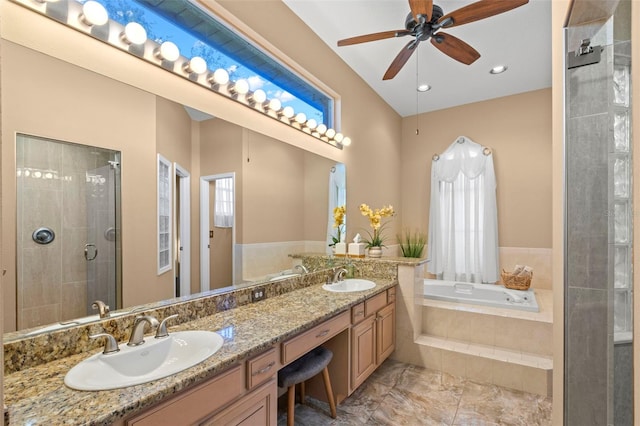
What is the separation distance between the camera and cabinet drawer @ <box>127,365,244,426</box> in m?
1.03

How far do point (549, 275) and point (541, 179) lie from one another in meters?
1.19

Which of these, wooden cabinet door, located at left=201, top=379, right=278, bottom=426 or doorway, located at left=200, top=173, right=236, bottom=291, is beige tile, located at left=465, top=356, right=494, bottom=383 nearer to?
wooden cabinet door, located at left=201, top=379, right=278, bottom=426

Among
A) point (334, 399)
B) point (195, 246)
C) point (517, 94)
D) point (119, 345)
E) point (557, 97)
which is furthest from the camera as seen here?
point (517, 94)

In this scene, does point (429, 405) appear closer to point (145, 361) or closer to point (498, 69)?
point (145, 361)

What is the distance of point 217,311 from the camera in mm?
1837

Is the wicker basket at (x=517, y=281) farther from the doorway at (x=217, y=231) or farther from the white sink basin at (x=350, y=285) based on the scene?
the doorway at (x=217, y=231)

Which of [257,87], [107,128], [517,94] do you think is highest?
Answer: [517,94]

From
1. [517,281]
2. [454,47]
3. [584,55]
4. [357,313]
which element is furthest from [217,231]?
[517,281]

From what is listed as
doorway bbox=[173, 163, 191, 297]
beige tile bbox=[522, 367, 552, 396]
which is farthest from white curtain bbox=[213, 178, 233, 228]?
beige tile bbox=[522, 367, 552, 396]

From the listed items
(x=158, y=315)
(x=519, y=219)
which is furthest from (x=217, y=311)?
(x=519, y=219)

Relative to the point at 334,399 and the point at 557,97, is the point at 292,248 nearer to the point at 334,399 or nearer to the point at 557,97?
the point at 334,399

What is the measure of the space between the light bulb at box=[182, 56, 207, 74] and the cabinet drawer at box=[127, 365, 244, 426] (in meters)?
1.55

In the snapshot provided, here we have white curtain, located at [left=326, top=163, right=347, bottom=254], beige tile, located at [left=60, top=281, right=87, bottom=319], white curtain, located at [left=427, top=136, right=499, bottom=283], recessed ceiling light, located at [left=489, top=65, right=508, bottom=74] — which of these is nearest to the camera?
beige tile, located at [left=60, top=281, right=87, bottom=319]

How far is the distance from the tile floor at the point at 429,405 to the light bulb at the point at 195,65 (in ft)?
7.42
